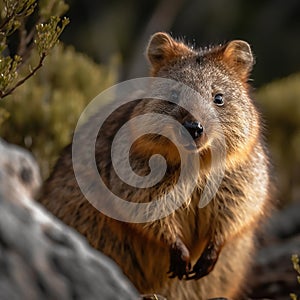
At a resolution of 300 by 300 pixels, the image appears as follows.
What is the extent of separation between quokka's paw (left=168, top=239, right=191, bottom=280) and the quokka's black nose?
0.87 metres

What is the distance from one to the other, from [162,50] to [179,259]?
155cm

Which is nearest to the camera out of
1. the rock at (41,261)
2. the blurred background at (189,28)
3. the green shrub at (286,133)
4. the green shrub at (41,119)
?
the rock at (41,261)

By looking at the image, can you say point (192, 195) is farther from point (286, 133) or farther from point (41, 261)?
point (286, 133)

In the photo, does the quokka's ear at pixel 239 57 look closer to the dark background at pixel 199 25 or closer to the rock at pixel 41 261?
the rock at pixel 41 261

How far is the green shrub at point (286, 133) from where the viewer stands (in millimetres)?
12266

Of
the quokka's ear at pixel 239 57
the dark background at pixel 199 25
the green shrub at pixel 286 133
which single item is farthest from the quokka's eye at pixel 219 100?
the dark background at pixel 199 25

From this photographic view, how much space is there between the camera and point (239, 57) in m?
6.77

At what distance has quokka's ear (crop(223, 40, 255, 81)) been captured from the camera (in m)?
6.63

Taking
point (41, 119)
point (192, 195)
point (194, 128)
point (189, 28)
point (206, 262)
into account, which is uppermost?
point (189, 28)

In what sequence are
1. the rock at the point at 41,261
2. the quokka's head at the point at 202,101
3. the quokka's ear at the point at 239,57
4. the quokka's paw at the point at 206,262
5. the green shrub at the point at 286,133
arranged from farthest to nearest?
the green shrub at the point at 286,133 → the quokka's ear at the point at 239,57 → the quokka's paw at the point at 206,262 → the quokka's head at the point at 202,101 → the rock at the point at 41,261

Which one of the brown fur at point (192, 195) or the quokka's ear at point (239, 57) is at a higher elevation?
the quokka's ear at point (239, 57)

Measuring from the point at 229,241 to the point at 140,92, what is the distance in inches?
49.3

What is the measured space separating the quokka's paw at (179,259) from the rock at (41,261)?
6.78 ft

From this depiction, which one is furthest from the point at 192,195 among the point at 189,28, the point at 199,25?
the point at 199,25
